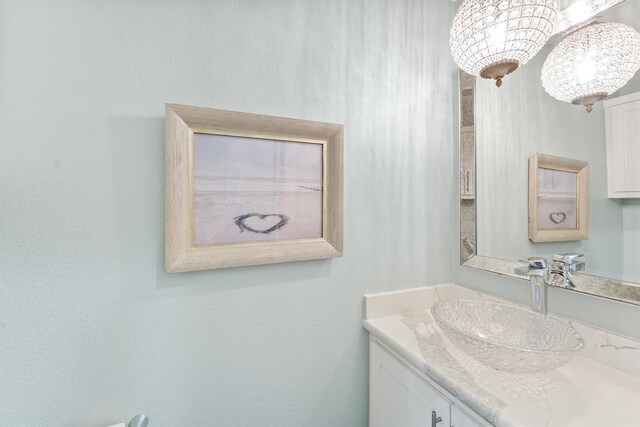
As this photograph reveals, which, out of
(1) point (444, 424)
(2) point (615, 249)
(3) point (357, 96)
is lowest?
(1) point (444, 424)

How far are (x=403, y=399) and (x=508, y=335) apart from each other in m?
0.41

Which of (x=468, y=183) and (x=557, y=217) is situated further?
(x=468, y=183)

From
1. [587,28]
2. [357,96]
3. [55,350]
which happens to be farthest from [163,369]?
[587,28]

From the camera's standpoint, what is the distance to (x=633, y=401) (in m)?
0.65

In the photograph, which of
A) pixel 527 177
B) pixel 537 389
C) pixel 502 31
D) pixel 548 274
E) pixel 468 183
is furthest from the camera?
pixel 468 183

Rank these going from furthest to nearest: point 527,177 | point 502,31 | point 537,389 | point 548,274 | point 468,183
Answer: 1. point 468,183
2. point 527,177
3. point 548,274
4. point 502,31
5. point 537,389

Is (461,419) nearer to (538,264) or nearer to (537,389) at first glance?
(537,389)

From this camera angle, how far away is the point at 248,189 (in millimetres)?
904

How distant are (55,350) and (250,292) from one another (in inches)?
20.4

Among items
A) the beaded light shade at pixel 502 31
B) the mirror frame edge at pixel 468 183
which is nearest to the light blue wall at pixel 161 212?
the mirror frame edge at pixel 468 183

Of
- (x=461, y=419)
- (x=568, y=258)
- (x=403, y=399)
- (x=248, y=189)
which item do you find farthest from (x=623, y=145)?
(x=248, y=189)

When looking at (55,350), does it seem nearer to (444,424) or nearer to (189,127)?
(189,127)

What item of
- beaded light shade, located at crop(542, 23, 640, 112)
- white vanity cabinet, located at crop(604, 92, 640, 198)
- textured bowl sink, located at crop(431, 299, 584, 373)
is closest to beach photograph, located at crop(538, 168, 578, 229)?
white vanity cabinet, located at crop(604, 92, 640, 198)

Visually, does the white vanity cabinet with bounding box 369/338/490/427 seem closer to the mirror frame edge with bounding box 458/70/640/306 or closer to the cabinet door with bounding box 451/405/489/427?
the cabinet door with bounding box 451/405/489/427
